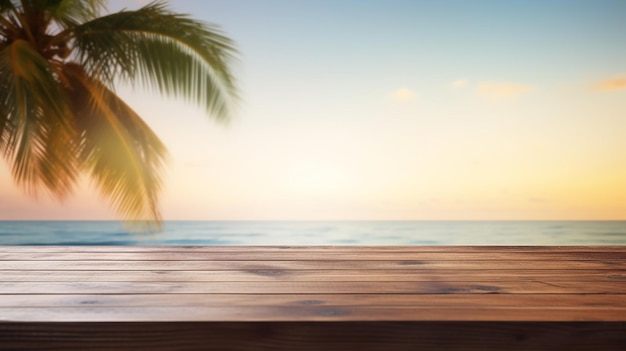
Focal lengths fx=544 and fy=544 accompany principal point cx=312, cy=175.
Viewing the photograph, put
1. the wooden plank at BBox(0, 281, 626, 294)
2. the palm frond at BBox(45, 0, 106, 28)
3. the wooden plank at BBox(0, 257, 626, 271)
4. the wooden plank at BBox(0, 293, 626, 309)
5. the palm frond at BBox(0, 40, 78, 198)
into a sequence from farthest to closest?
the palm frond at BBox(45, 0, 106, 28)
the palm frond at BBox(0, 40, 78, 198)
the wooden plank at BBox(0, 257, 626, 271)
the wooden plank at BBox(0, 281, 626, 294)
the wooden plank at BBox(0, 293, 626, 309)

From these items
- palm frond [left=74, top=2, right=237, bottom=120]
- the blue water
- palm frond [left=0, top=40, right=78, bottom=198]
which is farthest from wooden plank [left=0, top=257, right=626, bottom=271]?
the blue water

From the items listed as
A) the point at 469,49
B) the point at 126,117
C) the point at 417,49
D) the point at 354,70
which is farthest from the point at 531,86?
the point at 126,117

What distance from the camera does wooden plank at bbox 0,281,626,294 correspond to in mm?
1165

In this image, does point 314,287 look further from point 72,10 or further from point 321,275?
point 72,10

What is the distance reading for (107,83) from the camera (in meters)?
4.90

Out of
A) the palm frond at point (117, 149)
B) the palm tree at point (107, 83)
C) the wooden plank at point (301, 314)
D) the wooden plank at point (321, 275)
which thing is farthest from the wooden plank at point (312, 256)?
the palm frond at point (117, 149)

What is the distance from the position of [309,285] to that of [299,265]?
1.05ft

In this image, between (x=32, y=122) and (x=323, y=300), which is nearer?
(x=323, y=300)

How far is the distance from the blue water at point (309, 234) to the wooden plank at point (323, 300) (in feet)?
43.1

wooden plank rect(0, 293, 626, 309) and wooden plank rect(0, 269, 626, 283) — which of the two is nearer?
wooden plank rect(0, 293, 626, 309)

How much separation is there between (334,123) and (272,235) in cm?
407

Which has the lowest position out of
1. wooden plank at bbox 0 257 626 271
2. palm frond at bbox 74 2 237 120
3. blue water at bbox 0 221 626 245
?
blue water at bbox 0 221 626 245
